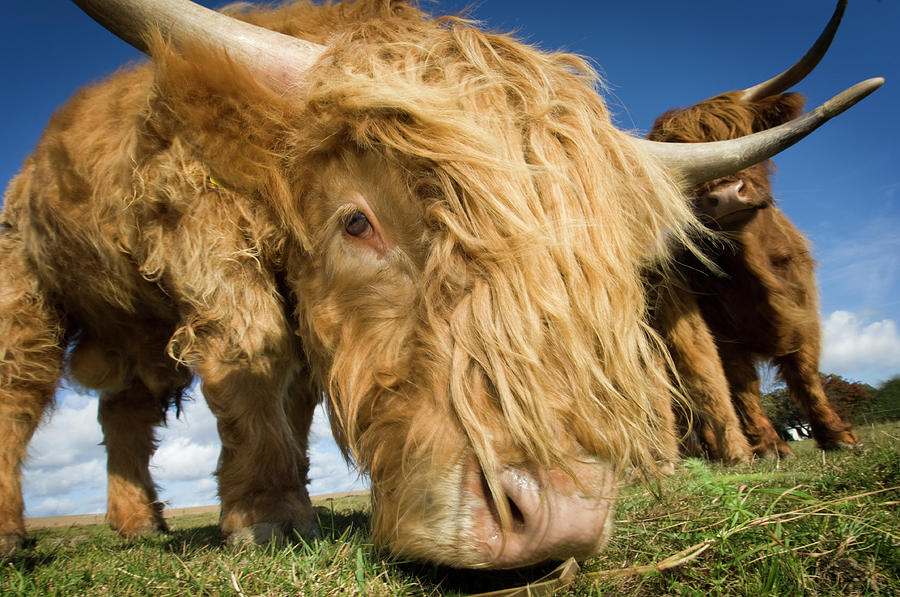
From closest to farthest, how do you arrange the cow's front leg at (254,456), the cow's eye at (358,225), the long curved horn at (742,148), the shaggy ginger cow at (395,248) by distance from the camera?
1. the shaggy ginger cow at (395,248)
2. the cow's eye at (358,225)
3. the cow's front leg at (254,456)
4. the long curved horn at (742,148)

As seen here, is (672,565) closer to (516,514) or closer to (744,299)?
(516,514)

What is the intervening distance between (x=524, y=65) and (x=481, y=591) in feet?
5.30

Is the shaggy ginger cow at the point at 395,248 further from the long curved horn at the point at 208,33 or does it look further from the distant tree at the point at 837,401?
the distant tree at the point at 837,401

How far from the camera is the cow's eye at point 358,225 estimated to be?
183 centimetres

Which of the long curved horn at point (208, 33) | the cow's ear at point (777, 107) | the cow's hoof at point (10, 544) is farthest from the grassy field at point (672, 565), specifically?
the cow's ear at point (777, 107)

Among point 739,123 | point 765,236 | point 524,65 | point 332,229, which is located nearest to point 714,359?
point 765,236

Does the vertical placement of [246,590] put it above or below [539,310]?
below

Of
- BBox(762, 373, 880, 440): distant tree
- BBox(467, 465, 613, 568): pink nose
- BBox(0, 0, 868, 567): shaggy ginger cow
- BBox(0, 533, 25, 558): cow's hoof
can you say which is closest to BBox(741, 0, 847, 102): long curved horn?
BBox(0, 0, 868, 567): shaggy ginger cow

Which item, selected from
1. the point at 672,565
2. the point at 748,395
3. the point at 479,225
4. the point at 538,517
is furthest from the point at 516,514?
the point at 748,395

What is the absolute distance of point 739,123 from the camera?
4070mm

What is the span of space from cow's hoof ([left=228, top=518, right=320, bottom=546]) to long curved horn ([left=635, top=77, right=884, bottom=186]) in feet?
6.59

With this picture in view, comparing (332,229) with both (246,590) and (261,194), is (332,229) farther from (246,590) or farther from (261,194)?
(246,590)

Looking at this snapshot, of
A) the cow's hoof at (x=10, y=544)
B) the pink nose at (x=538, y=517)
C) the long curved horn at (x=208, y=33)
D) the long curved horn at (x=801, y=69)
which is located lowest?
the cow's hoof at (x=10, y=544)

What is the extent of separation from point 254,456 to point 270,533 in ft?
0.94
